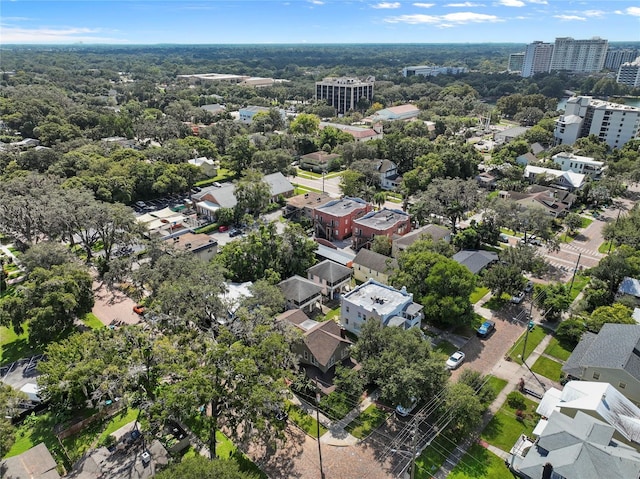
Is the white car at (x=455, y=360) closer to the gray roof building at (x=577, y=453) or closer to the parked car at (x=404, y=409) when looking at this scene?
the parked car at (x=404, y=409)

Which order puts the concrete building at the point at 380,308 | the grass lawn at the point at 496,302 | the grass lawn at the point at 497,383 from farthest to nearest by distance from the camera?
the grass lawn at the point at 496,302
the concrete building at the point at 380,308
the grass lawn at the point at 497,383

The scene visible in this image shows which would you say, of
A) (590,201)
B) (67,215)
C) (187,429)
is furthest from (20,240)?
(590,201)

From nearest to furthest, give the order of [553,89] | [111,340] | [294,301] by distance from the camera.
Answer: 1. [111,340]
2. [294,301]
3. [553,89]

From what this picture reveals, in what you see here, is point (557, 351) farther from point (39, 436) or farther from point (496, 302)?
point (39, 436)

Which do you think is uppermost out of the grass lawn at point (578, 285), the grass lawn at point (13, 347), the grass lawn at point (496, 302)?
the grass lawn at point (578, 285)

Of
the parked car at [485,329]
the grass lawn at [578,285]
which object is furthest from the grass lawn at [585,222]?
the parked car at [485,329]

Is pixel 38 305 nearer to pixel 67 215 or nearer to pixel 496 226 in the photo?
pixel 67 215

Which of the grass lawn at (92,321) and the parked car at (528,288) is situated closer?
the grass lawn at (92,321)
